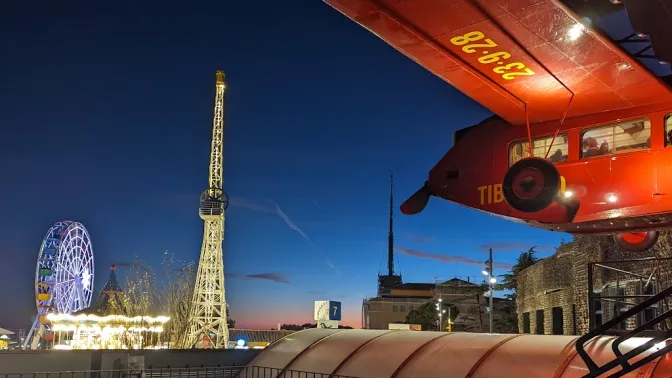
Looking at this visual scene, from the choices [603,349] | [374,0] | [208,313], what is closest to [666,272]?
[603,349]

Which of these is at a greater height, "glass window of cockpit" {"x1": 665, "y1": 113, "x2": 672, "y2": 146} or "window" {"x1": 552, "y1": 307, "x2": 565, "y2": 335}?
"glass window of cockpit" {"x1": 665, "y1": 113, "x2": 672, "y2": 146}

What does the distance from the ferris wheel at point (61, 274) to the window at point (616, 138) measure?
37.4m

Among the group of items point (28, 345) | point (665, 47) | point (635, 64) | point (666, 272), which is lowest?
point (28, 345)

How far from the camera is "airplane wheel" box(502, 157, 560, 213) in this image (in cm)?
887

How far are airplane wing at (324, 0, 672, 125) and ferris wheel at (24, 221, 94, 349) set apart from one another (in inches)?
Answer: 1475

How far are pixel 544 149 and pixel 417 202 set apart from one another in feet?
8.11

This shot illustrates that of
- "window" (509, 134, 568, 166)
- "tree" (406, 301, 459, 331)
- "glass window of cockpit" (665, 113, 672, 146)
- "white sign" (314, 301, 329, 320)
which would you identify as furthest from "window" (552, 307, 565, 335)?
"tree" (406, 301, 459, 331)

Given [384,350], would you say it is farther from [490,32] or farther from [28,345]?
[28,345]

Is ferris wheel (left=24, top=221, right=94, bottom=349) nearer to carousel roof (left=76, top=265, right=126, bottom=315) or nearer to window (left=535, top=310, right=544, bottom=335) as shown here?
carousel roof (left=76, top=265, right=126, bottom=315)

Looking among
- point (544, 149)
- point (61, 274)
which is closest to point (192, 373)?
point (544, 149)

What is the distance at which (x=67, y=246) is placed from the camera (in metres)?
43.2

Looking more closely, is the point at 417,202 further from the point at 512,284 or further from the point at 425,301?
the point at 425,301

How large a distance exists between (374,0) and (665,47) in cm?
282

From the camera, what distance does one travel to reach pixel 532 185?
897 cm
